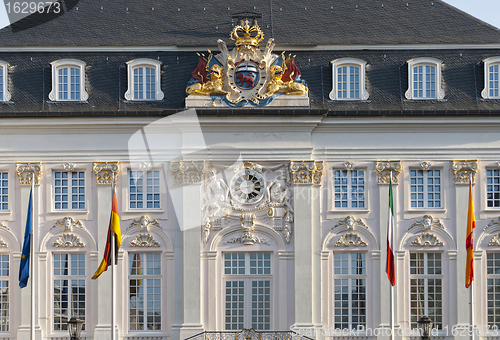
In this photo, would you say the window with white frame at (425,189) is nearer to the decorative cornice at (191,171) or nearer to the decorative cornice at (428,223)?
the decorative cornice at (428,223)

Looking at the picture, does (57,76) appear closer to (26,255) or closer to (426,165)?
(26,255)

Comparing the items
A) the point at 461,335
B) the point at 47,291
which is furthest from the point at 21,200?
the point at 461,335

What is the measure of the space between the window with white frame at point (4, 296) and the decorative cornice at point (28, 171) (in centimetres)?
298

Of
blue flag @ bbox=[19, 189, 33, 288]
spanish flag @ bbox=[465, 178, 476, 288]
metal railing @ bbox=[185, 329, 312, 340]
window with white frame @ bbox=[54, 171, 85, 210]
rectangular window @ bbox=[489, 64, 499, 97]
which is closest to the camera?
blue flag @ bbox=[19, 189, 33, 288]

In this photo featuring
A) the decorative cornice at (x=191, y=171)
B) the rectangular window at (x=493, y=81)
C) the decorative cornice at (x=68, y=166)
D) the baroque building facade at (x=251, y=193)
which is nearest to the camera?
the baroque building facade at (x=251, y=193)

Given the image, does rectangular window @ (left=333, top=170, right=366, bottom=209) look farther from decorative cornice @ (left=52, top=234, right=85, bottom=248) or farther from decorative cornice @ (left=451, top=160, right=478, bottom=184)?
decorative cornice @ (left=52, top=234, right=85, bottom=248)

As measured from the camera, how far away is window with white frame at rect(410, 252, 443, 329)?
29000 millimetres

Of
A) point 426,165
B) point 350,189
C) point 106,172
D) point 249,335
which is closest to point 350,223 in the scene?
point 350,189

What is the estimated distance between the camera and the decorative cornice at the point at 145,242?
95.2 ft

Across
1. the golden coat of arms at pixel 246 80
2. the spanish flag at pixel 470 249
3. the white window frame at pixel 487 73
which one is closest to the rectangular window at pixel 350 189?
the golden coat of arms at pixel 246 80

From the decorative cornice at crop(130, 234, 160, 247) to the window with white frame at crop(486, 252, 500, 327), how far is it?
40.9ft

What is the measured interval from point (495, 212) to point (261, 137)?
30.4 ft

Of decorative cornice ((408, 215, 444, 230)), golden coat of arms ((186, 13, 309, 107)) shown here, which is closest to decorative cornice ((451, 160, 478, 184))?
decorative cornice ((408, 215, 444, 230))

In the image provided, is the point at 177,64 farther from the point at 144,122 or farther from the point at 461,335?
the point at 461,335
